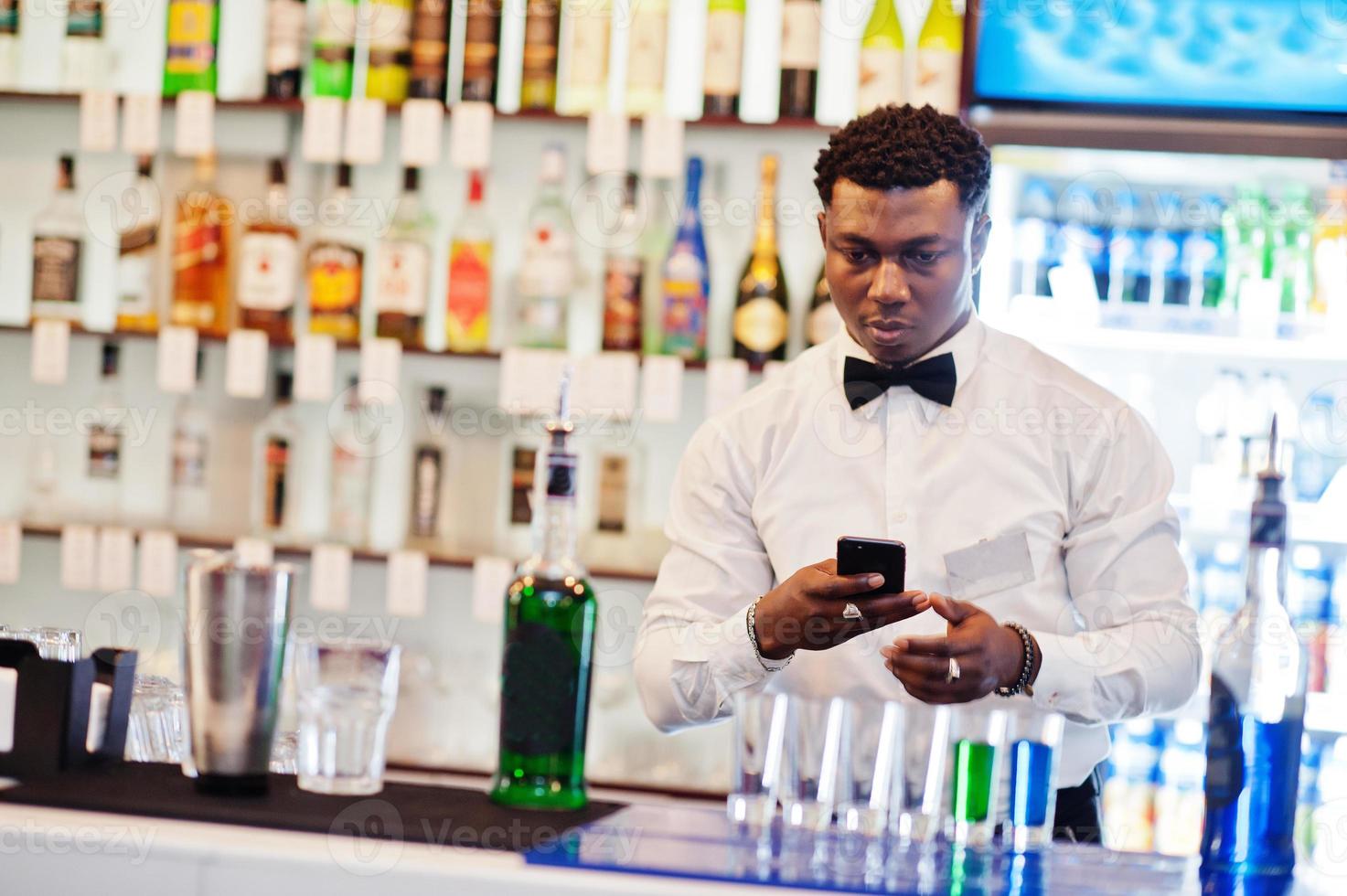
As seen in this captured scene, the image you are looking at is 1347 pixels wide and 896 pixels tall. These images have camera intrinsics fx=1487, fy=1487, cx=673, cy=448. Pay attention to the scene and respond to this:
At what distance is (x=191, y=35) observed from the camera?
303cm

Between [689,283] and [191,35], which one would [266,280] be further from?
[689,283]

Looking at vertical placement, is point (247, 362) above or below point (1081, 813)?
above

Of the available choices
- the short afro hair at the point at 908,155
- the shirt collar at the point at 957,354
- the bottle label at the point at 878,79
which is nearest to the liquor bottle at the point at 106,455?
the bottle label at the point at 878,79

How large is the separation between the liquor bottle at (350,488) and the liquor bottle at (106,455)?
0.50 meters

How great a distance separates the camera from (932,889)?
107 centimetres

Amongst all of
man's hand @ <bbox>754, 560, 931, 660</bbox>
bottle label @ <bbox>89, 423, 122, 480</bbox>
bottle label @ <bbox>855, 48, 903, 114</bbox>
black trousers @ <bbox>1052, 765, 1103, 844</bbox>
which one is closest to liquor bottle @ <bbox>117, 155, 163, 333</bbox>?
bottle label @ <bbox>89, 423, 122, 480</bbox>

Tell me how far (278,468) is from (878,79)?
56.4 inches

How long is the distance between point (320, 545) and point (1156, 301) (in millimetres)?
1720

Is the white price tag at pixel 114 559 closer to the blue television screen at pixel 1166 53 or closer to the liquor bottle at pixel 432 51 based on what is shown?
the liquor bottle at pixel 432 51

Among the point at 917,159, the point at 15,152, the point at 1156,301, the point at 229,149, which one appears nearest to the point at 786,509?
the point at 917,159

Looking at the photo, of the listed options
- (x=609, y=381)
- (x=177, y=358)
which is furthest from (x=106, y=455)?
(x=609, y=381)

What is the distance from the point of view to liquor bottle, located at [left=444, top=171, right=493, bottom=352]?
2.97 metres

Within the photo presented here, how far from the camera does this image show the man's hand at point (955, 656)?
4.60 ft

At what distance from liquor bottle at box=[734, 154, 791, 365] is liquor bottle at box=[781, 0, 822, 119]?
0.36ft
